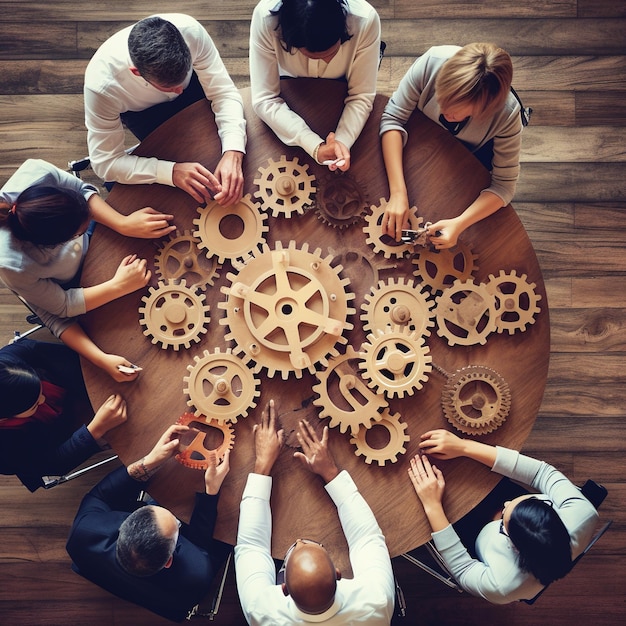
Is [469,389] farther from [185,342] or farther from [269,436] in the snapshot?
[185,342]

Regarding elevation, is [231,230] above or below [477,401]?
above

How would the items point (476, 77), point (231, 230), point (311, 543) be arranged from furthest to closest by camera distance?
point (231, 230), point (311, 543), point (476, 77)

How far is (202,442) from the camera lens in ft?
6.57

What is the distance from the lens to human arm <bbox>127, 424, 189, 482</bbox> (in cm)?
196

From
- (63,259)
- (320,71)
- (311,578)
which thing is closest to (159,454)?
(311,578)

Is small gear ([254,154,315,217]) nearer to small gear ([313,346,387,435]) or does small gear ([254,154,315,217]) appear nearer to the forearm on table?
the forearm on table

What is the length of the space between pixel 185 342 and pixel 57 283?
580 millimetres

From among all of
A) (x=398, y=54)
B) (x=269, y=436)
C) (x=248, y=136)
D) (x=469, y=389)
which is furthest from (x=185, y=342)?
(x=398, y=54)

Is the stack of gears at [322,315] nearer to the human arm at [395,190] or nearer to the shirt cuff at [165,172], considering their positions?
the human arm at [395,190]

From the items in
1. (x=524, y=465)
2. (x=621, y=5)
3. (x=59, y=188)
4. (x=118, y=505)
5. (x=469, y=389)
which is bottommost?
(x=118, y=505)

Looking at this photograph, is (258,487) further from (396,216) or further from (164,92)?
(164,92)

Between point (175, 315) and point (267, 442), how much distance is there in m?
0.56

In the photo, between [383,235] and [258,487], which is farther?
[383,235]

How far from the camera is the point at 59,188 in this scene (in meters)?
1.88
